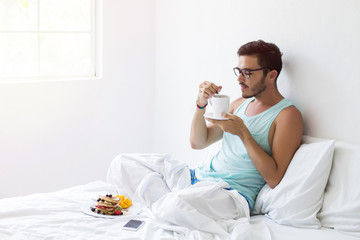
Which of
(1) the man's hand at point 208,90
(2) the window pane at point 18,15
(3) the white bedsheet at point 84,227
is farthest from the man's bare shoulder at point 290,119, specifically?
(2) the window pane at point 18,15

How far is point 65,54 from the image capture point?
3.71 meters

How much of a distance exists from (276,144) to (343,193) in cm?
39

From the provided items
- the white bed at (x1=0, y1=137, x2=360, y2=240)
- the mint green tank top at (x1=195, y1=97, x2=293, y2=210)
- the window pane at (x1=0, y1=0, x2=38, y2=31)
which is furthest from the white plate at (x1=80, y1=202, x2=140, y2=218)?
the window pane at (x1=0, y1=0, x2=38, y2=31)

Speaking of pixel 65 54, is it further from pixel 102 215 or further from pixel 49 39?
pixel 102 215

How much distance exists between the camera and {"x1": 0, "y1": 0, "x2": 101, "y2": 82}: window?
346 cm

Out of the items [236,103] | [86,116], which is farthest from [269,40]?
[86,116]

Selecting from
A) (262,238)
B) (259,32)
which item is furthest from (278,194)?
(259,32)

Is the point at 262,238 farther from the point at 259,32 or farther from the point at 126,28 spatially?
the point at 126,28

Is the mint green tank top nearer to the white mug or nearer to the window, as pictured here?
the white mug

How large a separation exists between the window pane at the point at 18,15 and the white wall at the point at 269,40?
0.95 m

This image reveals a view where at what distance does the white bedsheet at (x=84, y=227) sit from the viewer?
205cm

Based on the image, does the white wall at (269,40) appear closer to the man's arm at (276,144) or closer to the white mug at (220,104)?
the man's arm at (276,144)

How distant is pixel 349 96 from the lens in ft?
7.58

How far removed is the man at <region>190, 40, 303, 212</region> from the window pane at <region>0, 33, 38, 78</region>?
4.85 feet
